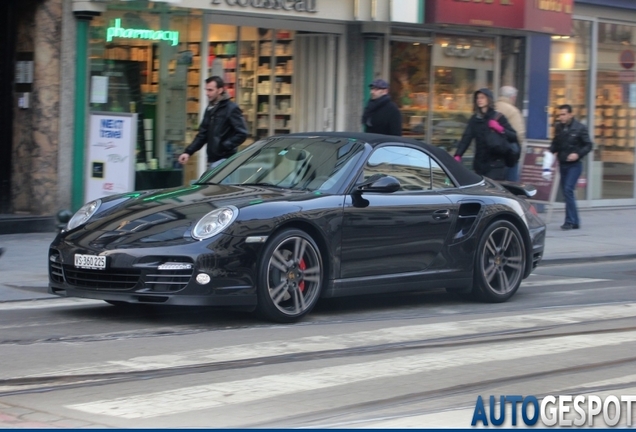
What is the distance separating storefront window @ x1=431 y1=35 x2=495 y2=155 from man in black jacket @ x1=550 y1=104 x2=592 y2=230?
8.04 ft

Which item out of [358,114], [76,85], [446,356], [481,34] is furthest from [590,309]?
[481,34]

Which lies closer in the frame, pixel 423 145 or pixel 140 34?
pixel 423 145

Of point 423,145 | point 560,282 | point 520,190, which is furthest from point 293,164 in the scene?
point 560,282

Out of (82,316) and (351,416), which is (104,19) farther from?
(351,416)

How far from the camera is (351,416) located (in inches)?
217

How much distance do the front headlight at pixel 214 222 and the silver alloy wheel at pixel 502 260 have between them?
270 centimetres

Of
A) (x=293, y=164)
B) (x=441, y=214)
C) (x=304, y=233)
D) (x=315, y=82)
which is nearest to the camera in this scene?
(x=304, y=233)

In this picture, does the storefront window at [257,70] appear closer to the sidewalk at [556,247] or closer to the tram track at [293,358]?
the sidewalk at [556,247]

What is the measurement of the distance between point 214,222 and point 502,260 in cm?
312

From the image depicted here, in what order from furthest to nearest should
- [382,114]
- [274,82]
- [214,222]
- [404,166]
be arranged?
[274,82]
[382,114]
[404,166]
[214,222]

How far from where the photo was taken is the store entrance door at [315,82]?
17.9 m

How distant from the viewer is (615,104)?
71.7ft

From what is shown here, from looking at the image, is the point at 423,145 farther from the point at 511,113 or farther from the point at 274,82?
the point at 274,82

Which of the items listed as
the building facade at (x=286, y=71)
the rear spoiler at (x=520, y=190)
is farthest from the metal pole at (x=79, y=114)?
the rear spoiler at (x=520, y=190)
